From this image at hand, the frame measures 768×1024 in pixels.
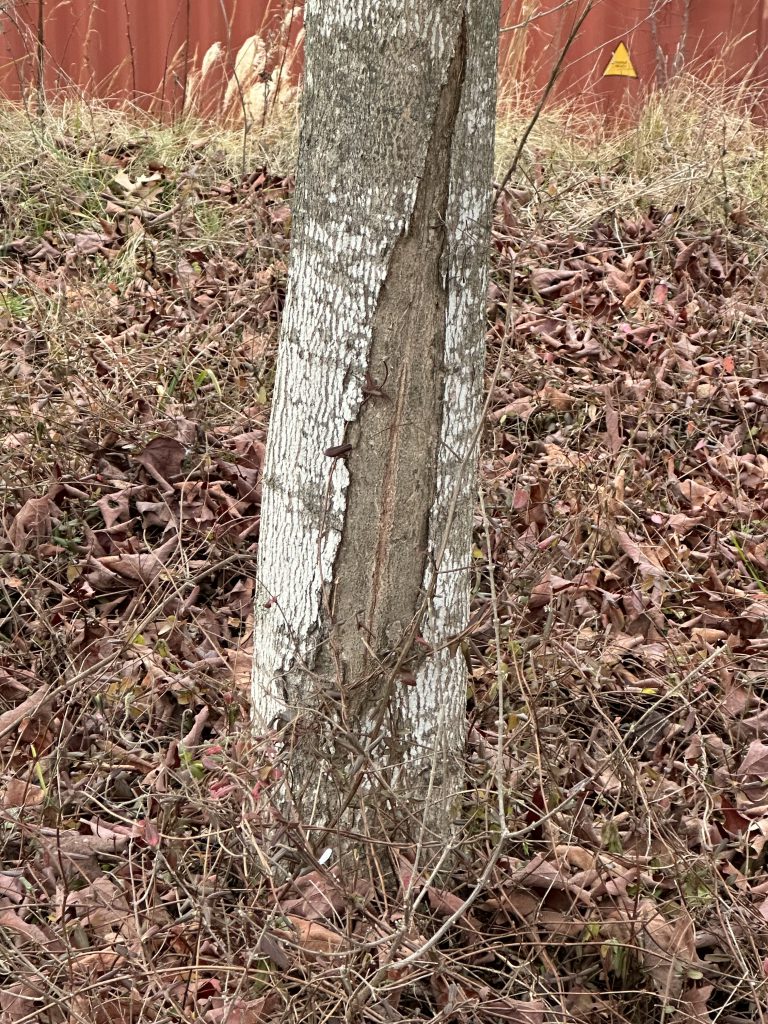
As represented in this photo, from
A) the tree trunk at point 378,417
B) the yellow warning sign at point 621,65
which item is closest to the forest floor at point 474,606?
the tree trunk at point 378,417

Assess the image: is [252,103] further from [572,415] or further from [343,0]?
[343,0]

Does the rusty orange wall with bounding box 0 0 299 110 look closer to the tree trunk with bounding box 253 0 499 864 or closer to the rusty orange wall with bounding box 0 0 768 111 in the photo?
the rusty orange wall with bounding box 0 0 768 111

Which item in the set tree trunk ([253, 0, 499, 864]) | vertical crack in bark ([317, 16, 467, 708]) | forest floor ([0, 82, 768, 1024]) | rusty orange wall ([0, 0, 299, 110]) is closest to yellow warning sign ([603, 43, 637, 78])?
forest floor ([0, 82, 768, 1024])

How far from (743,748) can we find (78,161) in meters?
4.60

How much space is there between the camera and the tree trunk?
1.90 meters

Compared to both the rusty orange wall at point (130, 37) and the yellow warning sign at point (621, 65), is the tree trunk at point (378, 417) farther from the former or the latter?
the yellow warning sign at point (621, 65)

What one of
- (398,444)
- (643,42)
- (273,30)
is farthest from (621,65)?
(398,444)

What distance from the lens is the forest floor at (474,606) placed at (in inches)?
78.2

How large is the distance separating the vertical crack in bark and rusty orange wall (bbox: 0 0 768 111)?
535 centimetres

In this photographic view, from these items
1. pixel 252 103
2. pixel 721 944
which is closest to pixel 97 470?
pixel 721 944

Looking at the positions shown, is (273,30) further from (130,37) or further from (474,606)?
(474,606)

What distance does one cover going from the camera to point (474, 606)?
302 centimetres

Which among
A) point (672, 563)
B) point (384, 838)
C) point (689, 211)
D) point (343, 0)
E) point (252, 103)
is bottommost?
point (384, 838)

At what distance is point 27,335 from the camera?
166 inches
